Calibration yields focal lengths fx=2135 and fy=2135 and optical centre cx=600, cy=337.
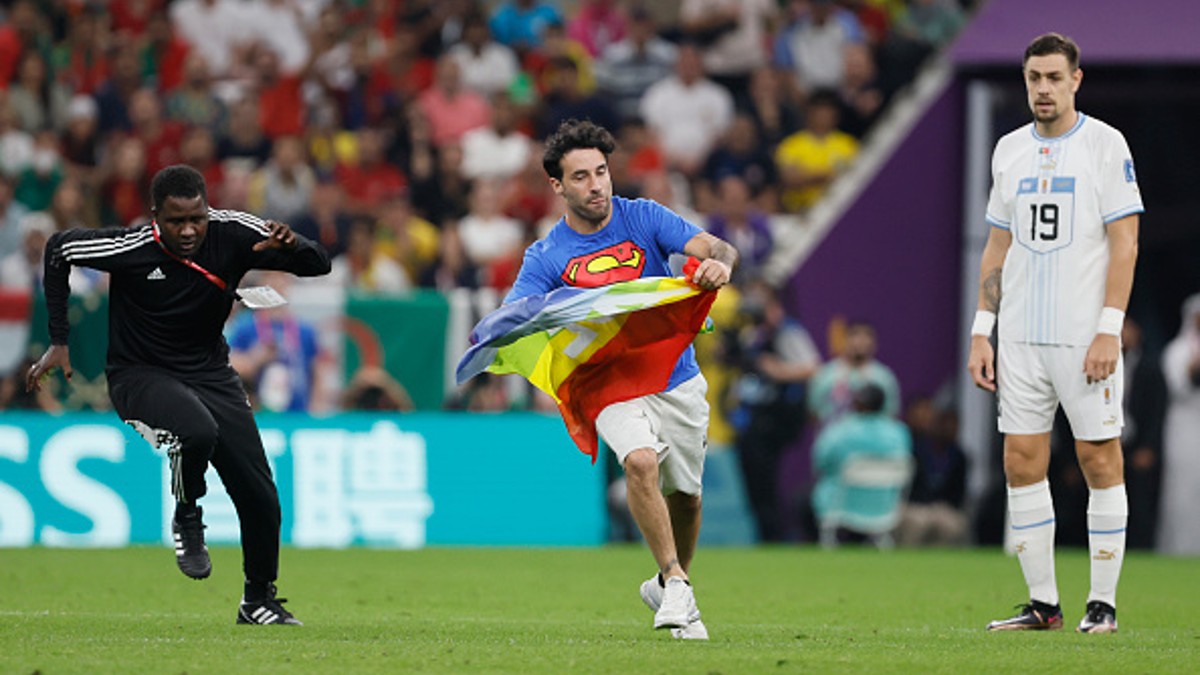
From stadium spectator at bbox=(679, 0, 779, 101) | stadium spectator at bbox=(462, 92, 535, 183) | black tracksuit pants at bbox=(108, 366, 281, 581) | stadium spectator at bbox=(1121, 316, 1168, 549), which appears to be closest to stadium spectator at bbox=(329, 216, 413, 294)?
stadium spectator at bbox=(462, 92, 535, 183)

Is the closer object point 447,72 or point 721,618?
point 721,618

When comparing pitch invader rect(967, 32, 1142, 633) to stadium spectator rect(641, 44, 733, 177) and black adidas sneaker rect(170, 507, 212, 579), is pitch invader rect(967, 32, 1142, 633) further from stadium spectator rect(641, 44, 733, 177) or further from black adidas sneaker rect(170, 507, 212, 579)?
stadium spectator rect(641, 44, 733, 177)

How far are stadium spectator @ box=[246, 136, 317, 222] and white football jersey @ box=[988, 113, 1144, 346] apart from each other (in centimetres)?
1137

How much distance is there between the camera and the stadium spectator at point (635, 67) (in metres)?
22.2

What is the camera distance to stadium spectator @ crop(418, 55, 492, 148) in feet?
71.3

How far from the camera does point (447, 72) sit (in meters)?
21.8

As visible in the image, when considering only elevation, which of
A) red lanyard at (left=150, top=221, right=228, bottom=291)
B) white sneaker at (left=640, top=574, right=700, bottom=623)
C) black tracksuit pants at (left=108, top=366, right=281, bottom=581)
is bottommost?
white sneaker at (left=640, top=574, right=700, bottom=623)

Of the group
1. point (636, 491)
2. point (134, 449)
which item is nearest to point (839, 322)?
point (134, 449)

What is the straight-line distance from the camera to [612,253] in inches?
386

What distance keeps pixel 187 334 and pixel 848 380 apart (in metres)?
9.70

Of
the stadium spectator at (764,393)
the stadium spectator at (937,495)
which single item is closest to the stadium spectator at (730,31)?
the stadium spectator at (764,393)

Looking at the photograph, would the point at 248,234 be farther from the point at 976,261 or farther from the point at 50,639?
the point at 976,261

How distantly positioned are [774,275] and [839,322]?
841 mm

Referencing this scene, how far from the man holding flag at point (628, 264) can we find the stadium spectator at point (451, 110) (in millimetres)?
11940
